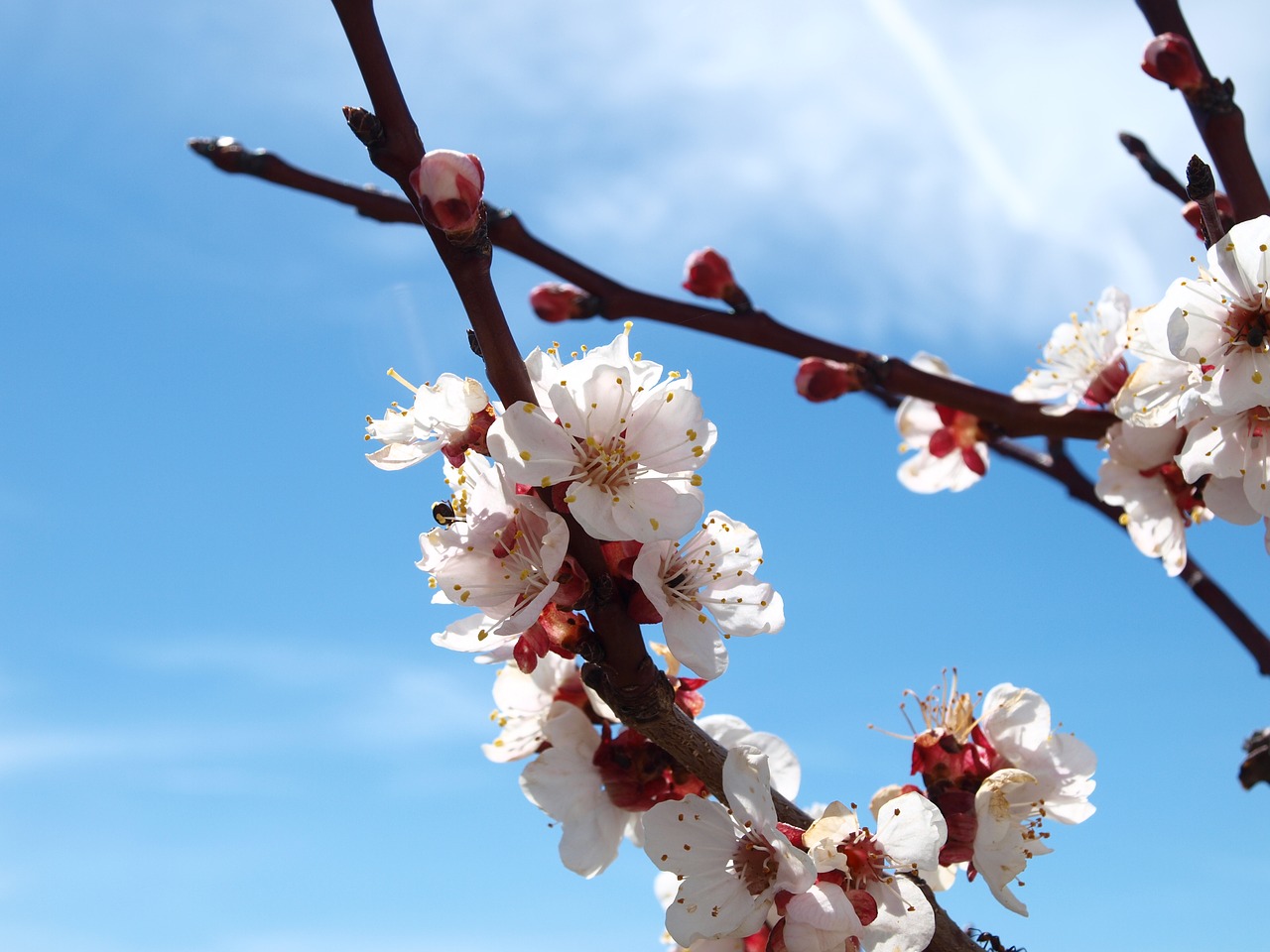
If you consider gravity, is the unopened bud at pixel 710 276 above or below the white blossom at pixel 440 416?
above

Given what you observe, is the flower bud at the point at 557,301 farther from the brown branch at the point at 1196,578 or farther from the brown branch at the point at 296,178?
the brown branch at the point at 1196,578

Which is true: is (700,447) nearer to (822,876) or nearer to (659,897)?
(822,876)

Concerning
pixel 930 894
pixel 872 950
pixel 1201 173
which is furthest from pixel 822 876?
pixel 1201 173

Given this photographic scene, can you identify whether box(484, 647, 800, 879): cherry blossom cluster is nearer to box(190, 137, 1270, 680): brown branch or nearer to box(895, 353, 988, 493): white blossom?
box(190, 137, 1270, 680): brown branch

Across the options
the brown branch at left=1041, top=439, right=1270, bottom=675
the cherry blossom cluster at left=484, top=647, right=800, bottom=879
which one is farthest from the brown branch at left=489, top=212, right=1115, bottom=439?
the cherry blossom cluster at left=484, top=647, right=800, bottom=879

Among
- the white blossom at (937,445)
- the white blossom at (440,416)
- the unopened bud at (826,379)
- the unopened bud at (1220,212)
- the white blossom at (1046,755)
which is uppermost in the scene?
the white blossom at (937,445)

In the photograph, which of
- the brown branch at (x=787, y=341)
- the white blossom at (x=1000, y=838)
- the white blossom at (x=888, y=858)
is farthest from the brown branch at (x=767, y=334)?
the white blossom at (x=888, y=858)

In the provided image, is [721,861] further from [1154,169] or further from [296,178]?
[1154,169]
